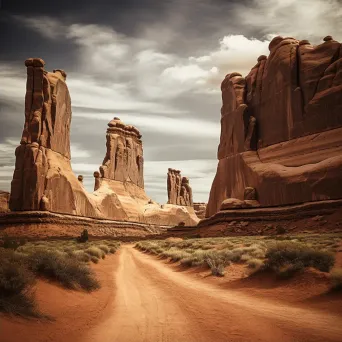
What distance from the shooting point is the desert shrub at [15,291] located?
5645 mm

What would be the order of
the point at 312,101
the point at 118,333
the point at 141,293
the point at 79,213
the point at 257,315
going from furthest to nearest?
the point at 79,213 → the point at 312,101 → the point at 141,293 → the point at 257,315 → the point at 118,333

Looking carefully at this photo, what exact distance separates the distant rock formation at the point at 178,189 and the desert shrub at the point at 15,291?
95.9 meters

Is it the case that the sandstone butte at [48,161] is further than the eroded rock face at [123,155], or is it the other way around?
the eroded rock face at [123,155]

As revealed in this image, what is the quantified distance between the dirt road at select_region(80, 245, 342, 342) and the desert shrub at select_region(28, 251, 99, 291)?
975 millimetres

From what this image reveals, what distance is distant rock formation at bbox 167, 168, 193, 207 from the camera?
339 feet

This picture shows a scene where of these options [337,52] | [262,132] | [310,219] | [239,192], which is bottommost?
[310,219]

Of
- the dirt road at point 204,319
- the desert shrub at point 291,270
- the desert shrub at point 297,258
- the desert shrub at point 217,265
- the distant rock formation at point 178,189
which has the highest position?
the distant rock formation at point 178,189

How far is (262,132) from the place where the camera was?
46.3 meters

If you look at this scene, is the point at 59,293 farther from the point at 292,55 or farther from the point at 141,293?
the point at 292,55

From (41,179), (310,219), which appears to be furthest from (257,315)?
(41,179)

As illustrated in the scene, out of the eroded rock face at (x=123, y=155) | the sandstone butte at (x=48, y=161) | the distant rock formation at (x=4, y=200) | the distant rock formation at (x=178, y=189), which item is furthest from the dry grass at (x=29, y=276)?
the distant rock formation at (x=178, y=189)

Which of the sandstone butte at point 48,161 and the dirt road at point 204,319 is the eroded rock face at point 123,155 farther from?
the dirt road at point 204,319

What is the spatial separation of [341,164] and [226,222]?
47.4ft

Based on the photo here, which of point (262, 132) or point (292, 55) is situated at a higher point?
point (292, 55)
